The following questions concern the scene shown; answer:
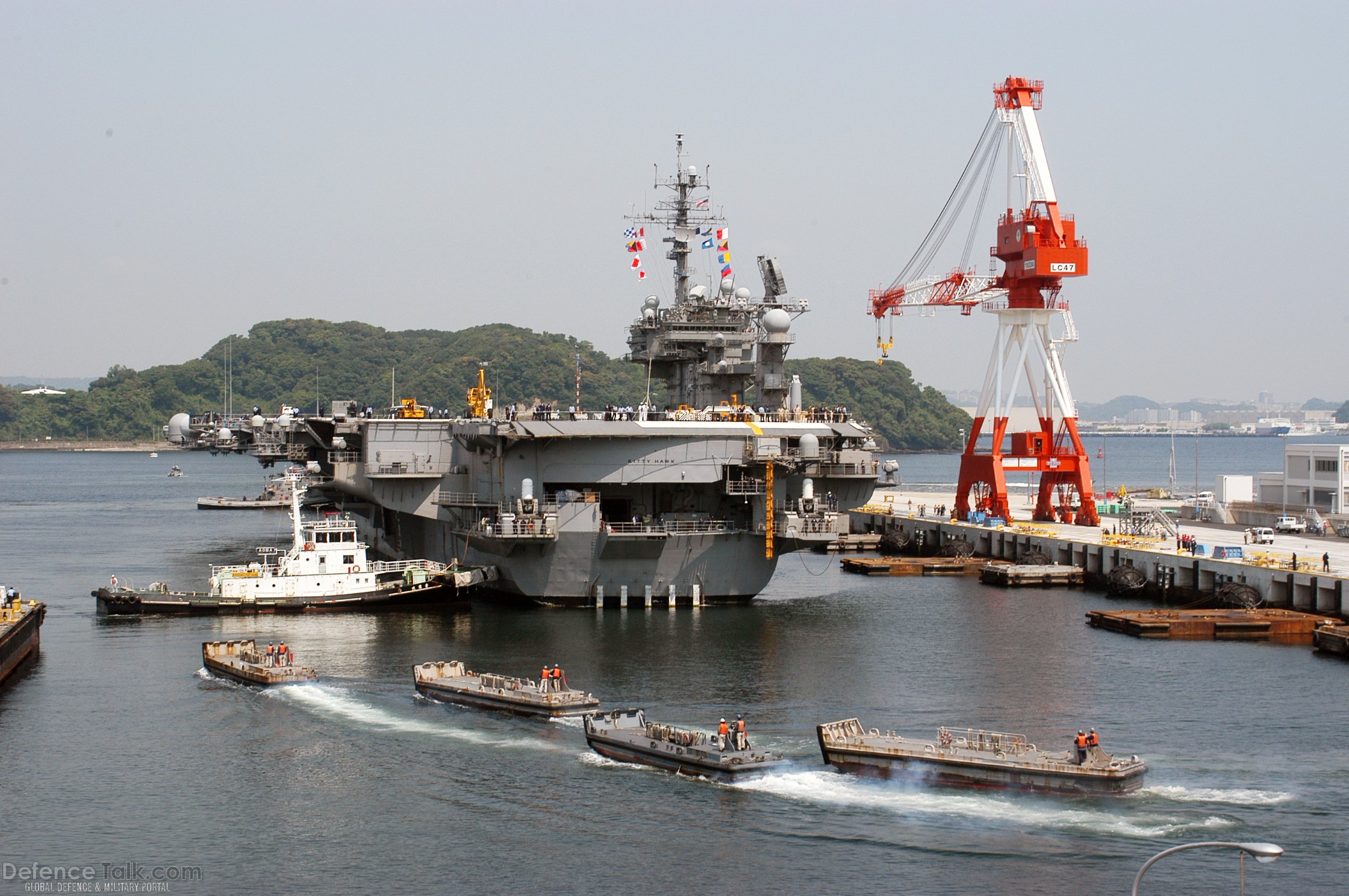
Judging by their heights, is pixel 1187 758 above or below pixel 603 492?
below

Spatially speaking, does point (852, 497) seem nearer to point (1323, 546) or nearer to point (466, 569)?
point (466, 569)

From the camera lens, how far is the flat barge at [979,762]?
80.2 feet

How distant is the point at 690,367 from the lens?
54156 millimetres

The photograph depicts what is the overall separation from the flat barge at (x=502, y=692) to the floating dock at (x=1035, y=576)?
87.7 ft

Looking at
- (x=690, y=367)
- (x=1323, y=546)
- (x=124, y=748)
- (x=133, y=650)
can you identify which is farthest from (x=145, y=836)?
(x=1323, y=546)

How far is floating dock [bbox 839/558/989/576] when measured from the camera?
5928 cm

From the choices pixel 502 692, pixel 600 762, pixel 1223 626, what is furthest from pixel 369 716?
pixel 1223 626

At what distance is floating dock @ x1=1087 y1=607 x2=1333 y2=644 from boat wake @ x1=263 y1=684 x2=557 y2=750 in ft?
69.7

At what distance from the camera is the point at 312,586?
145 ft

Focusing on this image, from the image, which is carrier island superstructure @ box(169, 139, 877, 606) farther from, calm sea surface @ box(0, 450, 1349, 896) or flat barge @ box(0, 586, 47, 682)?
flat barge @ box(0, 586, 47, 682)

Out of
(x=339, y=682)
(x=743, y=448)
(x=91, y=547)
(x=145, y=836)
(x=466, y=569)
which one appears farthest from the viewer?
(x=91, y=547)

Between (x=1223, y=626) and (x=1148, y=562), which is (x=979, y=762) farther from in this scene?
(x=1148, y=562)

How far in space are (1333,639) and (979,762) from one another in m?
17.8

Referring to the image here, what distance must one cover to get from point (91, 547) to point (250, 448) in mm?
8927
